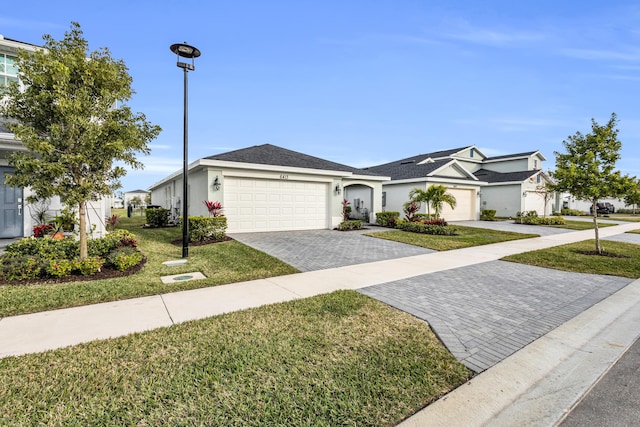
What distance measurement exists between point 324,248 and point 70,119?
736 cm

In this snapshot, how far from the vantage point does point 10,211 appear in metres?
9.73

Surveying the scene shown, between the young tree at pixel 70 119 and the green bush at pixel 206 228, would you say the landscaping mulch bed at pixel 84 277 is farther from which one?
the green bush at pixel 206 228

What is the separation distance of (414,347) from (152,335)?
10.3ft

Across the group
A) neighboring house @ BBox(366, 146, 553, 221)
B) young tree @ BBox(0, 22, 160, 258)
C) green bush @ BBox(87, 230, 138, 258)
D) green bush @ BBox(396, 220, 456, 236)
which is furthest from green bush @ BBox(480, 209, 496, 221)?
young tree @ BBox(0, 22, 160, 258)

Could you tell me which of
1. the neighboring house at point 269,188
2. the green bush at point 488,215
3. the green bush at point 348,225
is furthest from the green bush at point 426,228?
the green bush at point 488,215

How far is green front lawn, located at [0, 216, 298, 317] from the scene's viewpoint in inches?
183

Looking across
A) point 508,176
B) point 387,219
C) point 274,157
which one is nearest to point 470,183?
point 508,176

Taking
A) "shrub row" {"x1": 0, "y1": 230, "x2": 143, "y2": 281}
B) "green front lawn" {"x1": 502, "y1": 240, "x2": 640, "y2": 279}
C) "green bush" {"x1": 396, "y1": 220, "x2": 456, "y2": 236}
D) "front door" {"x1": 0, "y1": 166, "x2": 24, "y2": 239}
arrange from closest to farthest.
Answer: "shrub row" {"x1": 0, "y1": 230, "x2": 143, "y2": 281} → "green front lawn" {"x1": 502, "y1": 240, "x2": 640, "y2": 279} → "front door" {"x1": 0, "y1": 166, "x2": 24, "y2": 239} → "green bush" {"x1": 396, "y1": 220, "x2": 456, "y2": 236}

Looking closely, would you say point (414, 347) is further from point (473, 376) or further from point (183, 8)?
point (183, 8)

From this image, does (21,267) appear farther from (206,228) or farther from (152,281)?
(206,228)

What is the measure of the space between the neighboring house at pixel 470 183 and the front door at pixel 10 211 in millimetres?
19397

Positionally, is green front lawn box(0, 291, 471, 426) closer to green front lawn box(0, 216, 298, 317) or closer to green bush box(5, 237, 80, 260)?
green front lawn box(0, 216, 298, 317)

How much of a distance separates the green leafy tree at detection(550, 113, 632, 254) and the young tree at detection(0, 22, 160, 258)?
43.5ft

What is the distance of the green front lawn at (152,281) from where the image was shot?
4.65m
